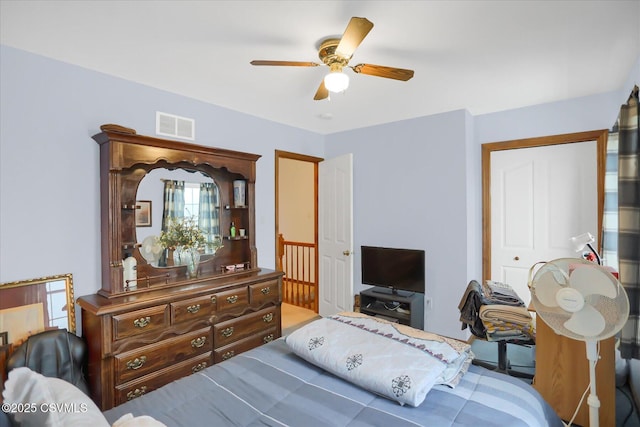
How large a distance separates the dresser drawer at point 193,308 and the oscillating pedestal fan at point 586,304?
7.35 feet

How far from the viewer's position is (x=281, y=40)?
1995mm

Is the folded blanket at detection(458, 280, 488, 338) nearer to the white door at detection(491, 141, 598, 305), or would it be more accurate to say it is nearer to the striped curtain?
the striped curtain

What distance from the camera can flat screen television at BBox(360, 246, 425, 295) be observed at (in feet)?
11.2

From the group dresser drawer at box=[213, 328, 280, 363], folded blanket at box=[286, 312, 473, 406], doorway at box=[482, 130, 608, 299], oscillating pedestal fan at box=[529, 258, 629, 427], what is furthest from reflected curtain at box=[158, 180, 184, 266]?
doorway at box=[482, 130, 608, 299]

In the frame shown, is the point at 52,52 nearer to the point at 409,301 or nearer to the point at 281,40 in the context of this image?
the point at 281,40

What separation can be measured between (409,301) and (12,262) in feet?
10.5

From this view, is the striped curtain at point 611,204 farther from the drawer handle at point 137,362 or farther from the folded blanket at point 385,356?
the drawer handle at point 137,362

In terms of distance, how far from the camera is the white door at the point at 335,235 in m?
3.97

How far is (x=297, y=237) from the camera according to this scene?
245 inches

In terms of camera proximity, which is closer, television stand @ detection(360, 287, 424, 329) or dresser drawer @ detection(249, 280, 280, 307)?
dresser drawer @ detection(249, 280, 280, 307)

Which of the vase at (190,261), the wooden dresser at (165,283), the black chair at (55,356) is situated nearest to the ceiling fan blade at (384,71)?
the wooden dresser at (165,283)

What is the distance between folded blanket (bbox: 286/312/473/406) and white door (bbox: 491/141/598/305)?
224cm

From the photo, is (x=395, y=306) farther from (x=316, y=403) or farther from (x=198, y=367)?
(x=316, y=403)

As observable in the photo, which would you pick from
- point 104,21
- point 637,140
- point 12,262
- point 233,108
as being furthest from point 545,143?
point 12,262
